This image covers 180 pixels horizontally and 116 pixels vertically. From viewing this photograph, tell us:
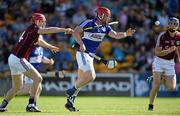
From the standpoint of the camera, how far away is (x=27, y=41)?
18125 millimetres

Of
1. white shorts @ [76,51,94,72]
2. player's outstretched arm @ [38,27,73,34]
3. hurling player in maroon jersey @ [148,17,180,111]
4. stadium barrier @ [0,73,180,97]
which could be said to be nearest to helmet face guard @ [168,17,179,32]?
hurling player in maroon jersey @ [148,17,180,111]

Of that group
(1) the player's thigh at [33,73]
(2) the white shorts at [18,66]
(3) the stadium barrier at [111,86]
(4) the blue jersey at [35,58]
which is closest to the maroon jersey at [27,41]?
(2) the white shorts at [18,66]

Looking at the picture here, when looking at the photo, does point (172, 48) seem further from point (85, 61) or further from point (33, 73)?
point (33, 73)

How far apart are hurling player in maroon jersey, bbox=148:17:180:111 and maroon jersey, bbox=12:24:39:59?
3.74 m

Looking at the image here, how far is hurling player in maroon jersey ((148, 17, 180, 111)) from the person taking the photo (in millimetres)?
19781

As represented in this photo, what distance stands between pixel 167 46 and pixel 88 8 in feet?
45.9

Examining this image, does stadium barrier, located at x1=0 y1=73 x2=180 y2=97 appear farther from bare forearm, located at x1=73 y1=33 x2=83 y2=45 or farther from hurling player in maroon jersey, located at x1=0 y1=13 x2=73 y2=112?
hurling player in maroon jersey, located at x1=0 y1=13 x2=73 y2=112

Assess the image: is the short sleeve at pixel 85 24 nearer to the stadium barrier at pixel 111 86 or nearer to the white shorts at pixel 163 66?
the white shorts at pixel 163 66

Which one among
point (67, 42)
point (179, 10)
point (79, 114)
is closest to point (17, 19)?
point (67, 42)

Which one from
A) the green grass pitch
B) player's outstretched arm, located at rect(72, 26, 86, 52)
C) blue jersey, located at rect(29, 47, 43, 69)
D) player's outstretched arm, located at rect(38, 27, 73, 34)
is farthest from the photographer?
blue jersey, located at rect(29, 47, 43, 69)

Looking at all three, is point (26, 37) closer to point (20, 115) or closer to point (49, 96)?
point (20, 115)

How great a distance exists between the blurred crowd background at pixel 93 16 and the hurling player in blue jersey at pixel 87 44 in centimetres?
1153

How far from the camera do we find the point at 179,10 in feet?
112

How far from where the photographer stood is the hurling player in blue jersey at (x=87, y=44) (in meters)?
18.7
